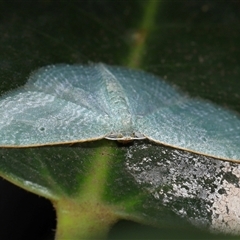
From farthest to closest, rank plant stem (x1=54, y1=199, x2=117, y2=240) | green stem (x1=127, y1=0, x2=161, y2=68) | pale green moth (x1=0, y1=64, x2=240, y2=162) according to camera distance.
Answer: green stem (x1=127, y1=0, x2=161, y2=68)
pale green moth (x1=0, y1=64, x2=240, y2=162)
plant stem (x1=54, y1=199, x2=117, y2=240)

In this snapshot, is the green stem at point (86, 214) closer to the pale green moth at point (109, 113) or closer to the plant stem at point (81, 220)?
the plant stem at point (81, 220)

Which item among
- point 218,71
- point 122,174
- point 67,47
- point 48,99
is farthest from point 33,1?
point 122,174

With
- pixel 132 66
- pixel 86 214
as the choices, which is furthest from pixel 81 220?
pixel 132 66

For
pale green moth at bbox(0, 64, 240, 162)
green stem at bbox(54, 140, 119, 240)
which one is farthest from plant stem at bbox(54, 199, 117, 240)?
pale green moth at bbox(0, 64, 240, 162)

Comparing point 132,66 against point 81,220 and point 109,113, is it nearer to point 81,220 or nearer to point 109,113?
point 109,113

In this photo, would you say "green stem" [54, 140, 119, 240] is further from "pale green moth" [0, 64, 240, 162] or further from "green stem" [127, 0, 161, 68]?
"green stem" [127, 0, 161, 68]

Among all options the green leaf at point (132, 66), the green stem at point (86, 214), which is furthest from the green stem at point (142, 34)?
the green stem at point (86, 214)

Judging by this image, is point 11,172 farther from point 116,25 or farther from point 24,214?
point 116,25

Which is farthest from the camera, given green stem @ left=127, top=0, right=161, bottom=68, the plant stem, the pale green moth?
green stem @ left=127, top=0, right=161, bottom=68
